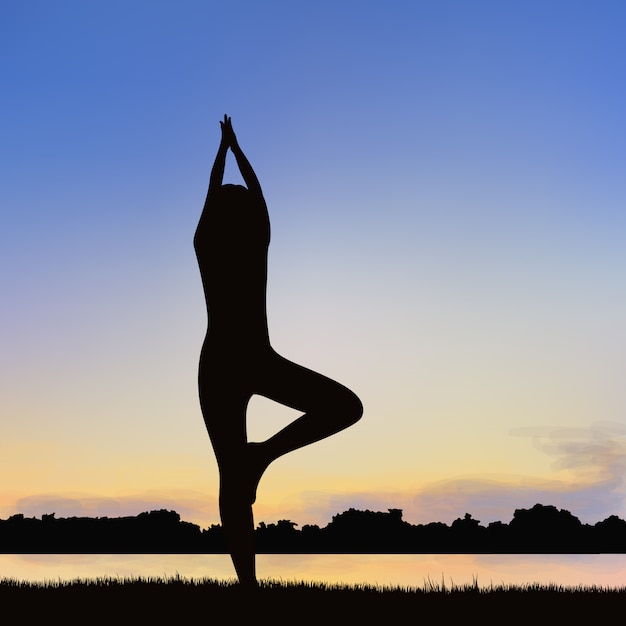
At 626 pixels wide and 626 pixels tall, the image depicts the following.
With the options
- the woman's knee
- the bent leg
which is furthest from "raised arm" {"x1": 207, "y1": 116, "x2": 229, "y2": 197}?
the woman's knee

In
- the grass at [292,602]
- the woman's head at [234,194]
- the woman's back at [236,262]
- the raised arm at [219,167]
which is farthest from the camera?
the raised arm at [219,167]

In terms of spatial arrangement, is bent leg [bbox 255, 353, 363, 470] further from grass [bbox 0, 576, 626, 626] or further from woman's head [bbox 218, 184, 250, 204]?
woman's head [bbox 218, 184, 250, 204]

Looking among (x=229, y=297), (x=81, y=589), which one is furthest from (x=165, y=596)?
(x=229, y=297)

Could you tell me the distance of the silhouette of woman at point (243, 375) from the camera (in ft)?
29.1

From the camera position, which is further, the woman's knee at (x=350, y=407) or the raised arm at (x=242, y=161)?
the raised arm at (x=242, y=161)

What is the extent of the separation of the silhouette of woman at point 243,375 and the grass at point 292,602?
77cm

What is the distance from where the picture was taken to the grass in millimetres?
8008

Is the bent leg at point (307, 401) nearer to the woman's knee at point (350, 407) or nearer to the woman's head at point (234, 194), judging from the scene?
the woman's knee at point (350, 407)

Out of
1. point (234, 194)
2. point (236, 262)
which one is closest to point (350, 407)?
point (236, 262)

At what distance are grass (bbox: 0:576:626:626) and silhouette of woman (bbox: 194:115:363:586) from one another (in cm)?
77

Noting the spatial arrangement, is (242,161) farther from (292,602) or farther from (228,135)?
(292,602)

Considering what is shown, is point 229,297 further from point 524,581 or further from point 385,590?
point 524,581

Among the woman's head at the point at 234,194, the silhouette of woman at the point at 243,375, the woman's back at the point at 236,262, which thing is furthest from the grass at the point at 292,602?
the woman's head at the point at 234,194

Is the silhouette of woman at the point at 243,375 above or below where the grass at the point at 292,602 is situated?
above
